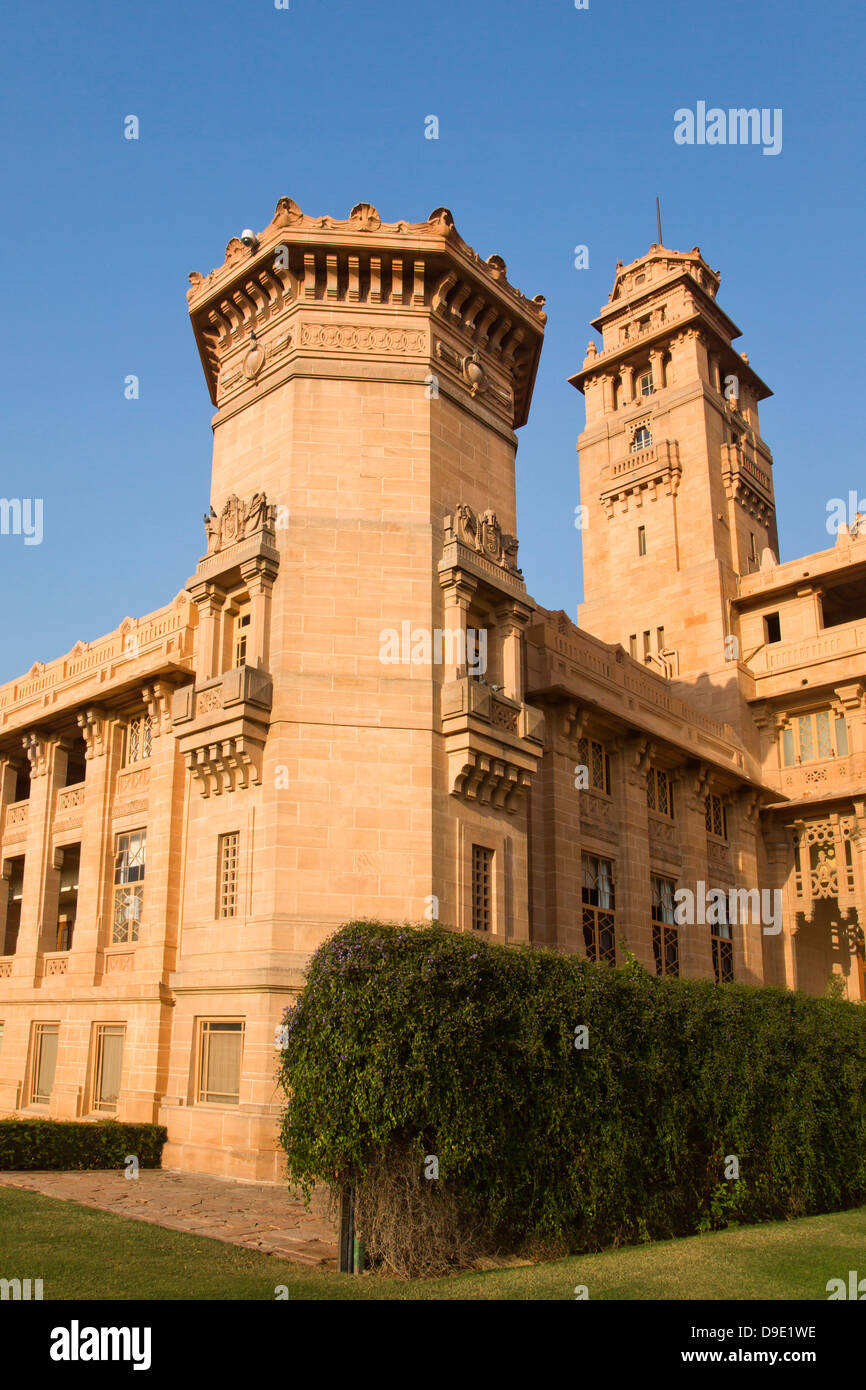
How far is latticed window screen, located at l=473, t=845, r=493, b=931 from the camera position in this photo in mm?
21719

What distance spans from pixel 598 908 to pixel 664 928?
13.1ft

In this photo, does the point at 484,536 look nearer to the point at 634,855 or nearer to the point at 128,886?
the point at 634,855

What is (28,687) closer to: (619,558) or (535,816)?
(535,816)

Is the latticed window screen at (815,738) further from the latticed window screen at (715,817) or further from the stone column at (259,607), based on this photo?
the stone column at (259,607)

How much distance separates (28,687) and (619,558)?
25.0 meters

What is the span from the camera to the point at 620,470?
4794 cm

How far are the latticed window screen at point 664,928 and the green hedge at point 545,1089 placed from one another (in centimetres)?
1280

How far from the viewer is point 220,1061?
20500mm

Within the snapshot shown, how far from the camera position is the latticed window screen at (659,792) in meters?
31.1

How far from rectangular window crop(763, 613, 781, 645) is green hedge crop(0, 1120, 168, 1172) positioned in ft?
95.3

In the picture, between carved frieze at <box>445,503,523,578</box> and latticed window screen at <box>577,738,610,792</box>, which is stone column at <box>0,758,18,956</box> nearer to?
latticed window screen at <box>577,738,610,792</box>

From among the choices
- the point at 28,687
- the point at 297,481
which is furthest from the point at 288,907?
the point at 28,687

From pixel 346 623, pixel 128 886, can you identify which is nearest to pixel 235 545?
pixel 346 623
